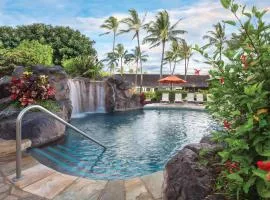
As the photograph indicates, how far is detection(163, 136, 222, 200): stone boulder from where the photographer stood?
10.9 feet

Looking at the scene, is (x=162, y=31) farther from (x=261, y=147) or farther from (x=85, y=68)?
(x=261, y=147)

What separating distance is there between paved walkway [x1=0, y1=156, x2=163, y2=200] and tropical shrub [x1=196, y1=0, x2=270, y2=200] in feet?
5.18

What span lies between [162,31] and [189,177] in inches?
1667

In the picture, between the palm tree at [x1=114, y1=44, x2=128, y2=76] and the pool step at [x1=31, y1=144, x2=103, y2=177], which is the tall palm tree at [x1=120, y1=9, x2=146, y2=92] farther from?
the pool step at [x1=31, y1=144, x2=103, y2=177]

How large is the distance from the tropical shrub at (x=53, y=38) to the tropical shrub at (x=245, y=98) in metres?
35.8

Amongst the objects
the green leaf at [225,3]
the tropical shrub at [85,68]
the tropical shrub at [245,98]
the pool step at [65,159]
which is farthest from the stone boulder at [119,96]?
the green leaf at [225,3]

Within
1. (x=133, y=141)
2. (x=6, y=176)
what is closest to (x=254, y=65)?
(x=6, y=176)

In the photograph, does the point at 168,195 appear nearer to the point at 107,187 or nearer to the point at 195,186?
the point at 195,186

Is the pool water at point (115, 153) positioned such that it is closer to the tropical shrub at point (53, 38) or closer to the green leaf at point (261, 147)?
the green leaf at point (261, 147)

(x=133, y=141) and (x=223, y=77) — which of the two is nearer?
(x=223, y=77)

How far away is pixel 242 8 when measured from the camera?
249 cm

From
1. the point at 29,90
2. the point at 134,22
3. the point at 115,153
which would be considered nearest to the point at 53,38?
the point at 134,22

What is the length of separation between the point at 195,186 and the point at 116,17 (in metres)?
49.8

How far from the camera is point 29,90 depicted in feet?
35.4
